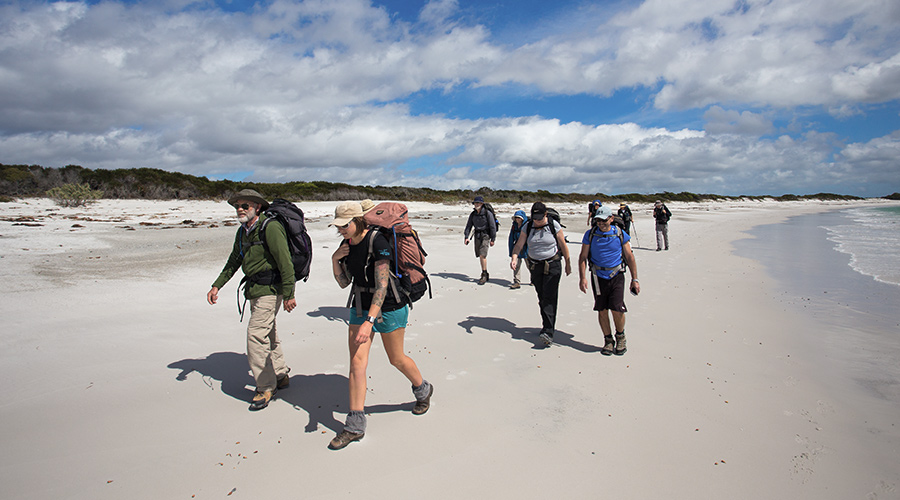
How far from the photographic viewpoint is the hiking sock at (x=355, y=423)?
3449 mm

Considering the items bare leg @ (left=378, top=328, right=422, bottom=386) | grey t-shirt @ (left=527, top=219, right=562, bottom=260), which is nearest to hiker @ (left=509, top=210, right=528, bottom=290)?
grey t-shirt @ (left=527, top=219, right=562, bottom=260)

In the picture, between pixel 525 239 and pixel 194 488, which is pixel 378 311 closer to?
pixel 194 488

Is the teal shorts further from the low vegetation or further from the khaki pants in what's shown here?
the low vegetation

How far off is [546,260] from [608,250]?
2.70 ft

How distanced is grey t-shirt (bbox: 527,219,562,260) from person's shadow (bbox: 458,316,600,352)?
1.16 metres

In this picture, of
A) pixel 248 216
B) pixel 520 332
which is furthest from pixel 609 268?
pixel 248 216

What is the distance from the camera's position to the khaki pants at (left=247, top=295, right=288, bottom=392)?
13.0 feet

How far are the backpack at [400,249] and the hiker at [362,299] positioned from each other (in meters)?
0.04

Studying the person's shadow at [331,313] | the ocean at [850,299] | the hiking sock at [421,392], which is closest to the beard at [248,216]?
the hiking sock at [421,392]

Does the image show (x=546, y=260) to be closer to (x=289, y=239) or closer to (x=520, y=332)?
(x=520, y=332)

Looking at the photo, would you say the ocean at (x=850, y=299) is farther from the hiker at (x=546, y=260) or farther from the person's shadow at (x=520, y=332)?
the hiker at (x=546, y=260)

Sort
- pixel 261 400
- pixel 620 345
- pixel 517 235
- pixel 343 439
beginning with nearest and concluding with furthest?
1. pixel 343 439
2. pixel 261 400
3. pixel 620 345
4. pixel 517 235

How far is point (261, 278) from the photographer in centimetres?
395

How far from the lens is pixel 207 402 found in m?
4.14
